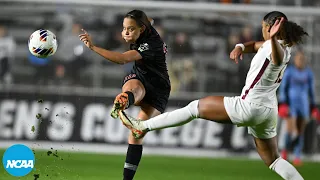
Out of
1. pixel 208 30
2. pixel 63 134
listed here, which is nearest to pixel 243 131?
pixel 208 30

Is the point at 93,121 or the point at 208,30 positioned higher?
the point at 208,30

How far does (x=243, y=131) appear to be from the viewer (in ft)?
48.1

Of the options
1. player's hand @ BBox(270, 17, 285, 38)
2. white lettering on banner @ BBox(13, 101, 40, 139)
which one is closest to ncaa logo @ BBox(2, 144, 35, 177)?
player's hand @ BBox(270, 17, 285, 38)

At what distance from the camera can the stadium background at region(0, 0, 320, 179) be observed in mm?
14430

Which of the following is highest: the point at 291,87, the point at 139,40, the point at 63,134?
the point at 139,40

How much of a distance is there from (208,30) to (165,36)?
92cm

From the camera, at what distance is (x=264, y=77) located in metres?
7.00

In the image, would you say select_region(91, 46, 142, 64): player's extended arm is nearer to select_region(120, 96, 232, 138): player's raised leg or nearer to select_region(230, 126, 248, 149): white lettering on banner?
select_region(120, 96, 232, 138): player's raised leg

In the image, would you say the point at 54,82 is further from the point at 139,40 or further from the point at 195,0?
the point at 139,40

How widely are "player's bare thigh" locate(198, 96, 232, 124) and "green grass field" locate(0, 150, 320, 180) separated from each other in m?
2.86

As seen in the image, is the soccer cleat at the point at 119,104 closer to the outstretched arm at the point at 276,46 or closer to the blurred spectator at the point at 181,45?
the outstretched arm at the point at 276,46

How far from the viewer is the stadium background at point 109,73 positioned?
14.4 m

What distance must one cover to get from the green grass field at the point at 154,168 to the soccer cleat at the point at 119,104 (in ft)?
6.73

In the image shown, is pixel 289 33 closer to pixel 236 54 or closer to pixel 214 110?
pixel 236 54
